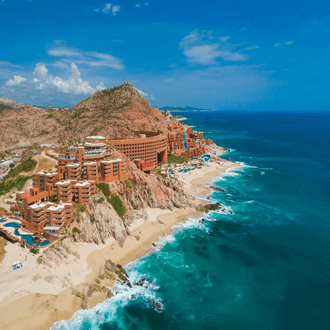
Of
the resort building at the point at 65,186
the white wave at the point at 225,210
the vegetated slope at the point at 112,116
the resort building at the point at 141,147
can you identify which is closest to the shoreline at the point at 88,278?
the white wave at the point at 225,210

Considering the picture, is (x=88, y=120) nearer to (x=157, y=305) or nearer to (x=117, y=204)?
(x=117, y=204)

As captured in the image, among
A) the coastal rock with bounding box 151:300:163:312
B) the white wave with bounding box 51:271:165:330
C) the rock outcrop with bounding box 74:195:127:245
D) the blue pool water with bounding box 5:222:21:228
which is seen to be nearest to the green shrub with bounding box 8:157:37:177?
the blue pool water with bounding box 5:222:21:228

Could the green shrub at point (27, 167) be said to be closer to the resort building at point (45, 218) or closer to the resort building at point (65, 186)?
the resort building at point (65, 186)

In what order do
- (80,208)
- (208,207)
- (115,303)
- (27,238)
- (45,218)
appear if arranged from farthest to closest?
(208,207), (80,208), (45,218), (27,238), (115,303)

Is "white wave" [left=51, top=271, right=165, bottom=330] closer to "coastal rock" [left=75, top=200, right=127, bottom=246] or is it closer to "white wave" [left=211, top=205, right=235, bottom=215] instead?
"coastal rock" [left=75, top=200, right=127, bottom=246]

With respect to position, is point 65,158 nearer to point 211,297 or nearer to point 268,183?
point 211,297

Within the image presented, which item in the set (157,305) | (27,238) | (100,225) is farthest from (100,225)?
(157,305)
